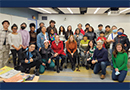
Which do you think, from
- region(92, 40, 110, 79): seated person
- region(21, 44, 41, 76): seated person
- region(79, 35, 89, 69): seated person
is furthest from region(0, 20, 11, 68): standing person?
region(92, 40, 110, 79): seated person

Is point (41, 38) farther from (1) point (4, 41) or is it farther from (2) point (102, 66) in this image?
(2) point (102, 66)

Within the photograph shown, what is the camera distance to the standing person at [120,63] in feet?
7.79

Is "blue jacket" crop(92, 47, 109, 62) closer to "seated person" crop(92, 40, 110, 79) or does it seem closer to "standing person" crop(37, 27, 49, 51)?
"seated person" crop(92, 40, 110, 79)

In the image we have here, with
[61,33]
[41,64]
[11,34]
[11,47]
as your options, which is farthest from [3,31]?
[61,33]

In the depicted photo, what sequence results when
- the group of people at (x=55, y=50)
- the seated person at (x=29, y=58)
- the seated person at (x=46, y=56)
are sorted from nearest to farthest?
the group of people at (x=55, y=50), the seated person at (x=29, y=58), the seated person at (x=46, y=56)

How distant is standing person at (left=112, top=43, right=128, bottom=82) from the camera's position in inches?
93.4

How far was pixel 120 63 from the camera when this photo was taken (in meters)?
2.42

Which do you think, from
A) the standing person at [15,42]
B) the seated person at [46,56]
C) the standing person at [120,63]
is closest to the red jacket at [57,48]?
the seated person at [46,56]

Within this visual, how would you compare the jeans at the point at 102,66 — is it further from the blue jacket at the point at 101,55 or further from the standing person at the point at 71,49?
the standing person at the point at 71,49

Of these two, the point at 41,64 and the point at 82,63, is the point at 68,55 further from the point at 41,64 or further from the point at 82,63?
the point at 41,64

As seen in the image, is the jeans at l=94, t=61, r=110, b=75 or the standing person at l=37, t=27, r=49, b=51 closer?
the jeans at l=94, t=61, r=110, b=75

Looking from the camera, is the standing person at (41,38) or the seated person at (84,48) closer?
the standing person at (41,38)

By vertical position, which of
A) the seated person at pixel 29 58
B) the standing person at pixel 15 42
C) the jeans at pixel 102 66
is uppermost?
the standing person at pixel 15 42

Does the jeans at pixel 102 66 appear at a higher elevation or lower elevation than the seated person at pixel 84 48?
lower
